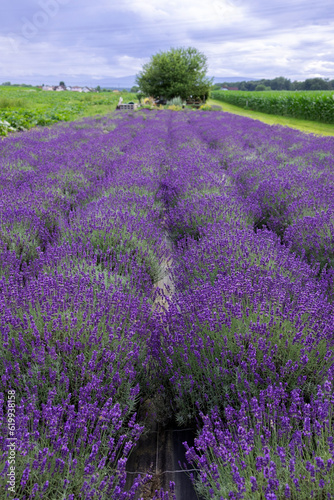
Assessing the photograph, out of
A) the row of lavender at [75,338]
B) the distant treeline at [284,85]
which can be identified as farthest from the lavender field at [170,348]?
the distant treeline at [284,85]

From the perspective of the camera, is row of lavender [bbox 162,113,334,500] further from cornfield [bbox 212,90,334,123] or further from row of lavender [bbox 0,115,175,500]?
cornfield [bbox 212,90,334,123]

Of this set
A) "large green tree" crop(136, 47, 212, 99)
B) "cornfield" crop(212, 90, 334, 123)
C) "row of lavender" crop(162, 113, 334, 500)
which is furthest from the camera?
"large green tree" crop(136, 47, 212, 99)

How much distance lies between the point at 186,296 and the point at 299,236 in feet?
5.82

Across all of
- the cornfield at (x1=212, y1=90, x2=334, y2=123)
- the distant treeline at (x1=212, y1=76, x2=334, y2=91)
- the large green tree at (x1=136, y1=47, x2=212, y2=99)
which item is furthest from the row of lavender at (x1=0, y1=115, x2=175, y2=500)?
the distant treeline at (x1=212, y1=76, x2=334, y2=91)

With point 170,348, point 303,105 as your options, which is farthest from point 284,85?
point 170,348

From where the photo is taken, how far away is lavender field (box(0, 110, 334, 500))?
1.26 m

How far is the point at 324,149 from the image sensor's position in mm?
8039

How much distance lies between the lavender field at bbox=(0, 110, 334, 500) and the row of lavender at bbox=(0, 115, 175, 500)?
11mm

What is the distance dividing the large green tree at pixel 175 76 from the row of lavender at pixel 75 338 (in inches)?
1131

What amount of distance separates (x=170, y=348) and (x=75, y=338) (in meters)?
0.51

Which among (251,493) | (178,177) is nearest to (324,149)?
(178,177)

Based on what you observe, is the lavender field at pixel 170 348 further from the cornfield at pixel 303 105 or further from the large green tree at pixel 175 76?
the large green tree at pixel 175 76

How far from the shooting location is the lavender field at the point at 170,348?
126 cm

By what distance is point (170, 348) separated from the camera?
1964mm
